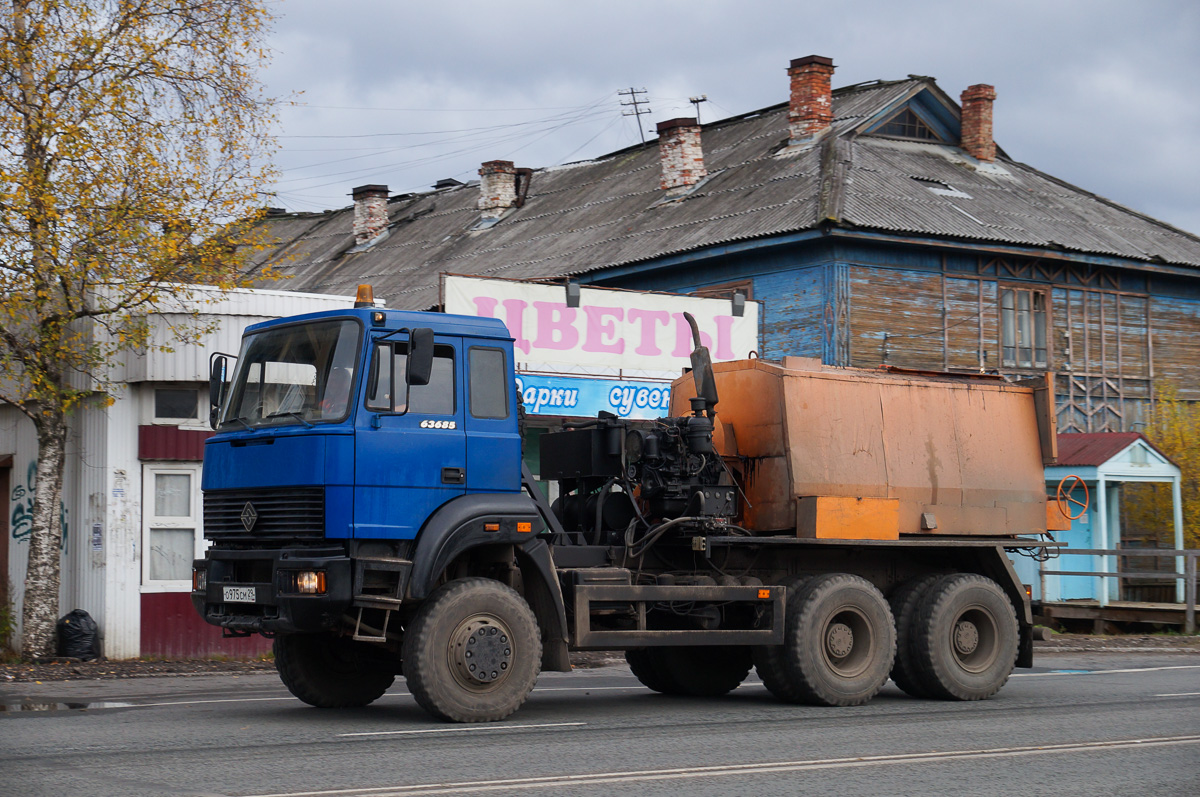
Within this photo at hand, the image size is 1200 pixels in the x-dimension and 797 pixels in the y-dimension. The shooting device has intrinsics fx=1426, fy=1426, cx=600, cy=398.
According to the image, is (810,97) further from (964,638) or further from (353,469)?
(353,469)

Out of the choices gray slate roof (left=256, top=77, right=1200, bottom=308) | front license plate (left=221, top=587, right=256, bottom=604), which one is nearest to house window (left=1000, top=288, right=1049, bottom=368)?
gray slate roof (left=256, top=77, right=1200, bottom=308)

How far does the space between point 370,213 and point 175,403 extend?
27743 millimetres

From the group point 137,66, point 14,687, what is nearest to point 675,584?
point 14,687

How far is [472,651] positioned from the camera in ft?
33.9

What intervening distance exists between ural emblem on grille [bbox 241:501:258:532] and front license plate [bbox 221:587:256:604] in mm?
448

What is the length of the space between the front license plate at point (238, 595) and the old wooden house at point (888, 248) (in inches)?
643

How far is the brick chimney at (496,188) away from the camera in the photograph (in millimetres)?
40156

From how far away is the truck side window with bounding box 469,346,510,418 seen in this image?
10961 millimetres

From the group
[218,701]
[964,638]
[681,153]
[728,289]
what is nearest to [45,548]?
[218,701]

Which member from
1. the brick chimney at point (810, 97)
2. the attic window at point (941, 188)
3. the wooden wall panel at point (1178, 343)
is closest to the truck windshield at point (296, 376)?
the attic window at point (941, 188)

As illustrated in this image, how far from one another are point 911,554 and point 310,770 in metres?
7.18

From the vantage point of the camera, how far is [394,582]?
405 inches

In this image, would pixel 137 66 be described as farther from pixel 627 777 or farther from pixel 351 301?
pixel 627 777

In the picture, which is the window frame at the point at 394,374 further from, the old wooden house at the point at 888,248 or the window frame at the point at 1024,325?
the window frame at the point at 1024,325
